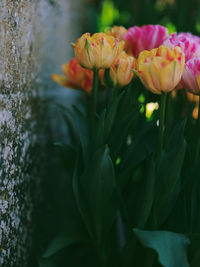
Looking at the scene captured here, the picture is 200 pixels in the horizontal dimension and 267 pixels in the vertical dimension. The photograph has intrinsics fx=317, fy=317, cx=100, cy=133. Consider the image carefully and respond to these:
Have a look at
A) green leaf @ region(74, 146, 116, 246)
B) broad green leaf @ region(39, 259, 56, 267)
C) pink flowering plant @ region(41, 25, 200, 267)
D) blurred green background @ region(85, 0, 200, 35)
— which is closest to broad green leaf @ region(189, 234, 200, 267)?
pink flowering plant @ region(41, 25, 200, 267)

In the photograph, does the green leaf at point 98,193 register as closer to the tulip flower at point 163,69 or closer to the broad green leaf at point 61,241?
the broad green leaf at point 61,241

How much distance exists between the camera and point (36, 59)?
2.88 ft

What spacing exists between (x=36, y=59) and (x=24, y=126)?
0.24 metres

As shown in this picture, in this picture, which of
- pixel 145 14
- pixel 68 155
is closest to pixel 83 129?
pixel 68 155

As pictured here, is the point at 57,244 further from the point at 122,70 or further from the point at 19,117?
the point at 122,70

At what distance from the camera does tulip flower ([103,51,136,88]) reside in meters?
0.63

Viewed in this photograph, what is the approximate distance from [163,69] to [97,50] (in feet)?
0.47

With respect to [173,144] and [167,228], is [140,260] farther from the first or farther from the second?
[173,144]

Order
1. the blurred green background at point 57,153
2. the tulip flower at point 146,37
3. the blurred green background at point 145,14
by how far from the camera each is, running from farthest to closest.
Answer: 1. the blurred green background at point 145,14
2. the blurred green background at point 57,153
3. the tulip flower at point 146,37

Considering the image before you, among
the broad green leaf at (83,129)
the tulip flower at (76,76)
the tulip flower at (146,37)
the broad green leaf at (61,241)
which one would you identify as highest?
the tulip flower at (146,37)

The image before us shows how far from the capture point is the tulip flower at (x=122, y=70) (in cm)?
63

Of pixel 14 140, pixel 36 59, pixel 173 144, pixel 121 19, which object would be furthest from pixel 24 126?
pixel 121 19

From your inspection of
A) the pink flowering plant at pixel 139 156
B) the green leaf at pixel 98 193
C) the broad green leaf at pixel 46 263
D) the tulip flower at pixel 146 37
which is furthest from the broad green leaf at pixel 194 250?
the tulip flower at pixel 146 37

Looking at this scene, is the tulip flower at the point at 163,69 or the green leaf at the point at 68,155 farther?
the green leaf at the point at 68,155
